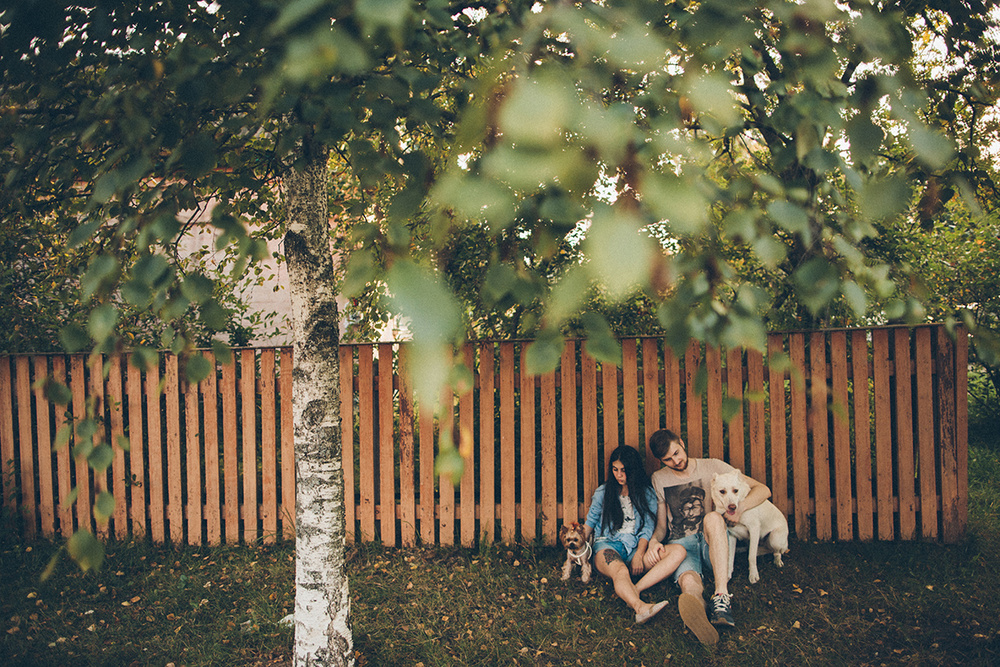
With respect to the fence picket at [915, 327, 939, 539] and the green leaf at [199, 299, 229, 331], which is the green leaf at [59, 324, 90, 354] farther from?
the fence picket at [915, 327, 939, 539]

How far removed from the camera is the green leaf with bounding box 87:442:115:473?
0.78 metres

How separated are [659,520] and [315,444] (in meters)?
2.28

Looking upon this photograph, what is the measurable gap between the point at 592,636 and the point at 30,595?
3427 millimetres

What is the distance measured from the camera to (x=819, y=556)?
11.5ft

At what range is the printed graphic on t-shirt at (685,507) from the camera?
3.41 m

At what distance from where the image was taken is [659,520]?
348cm

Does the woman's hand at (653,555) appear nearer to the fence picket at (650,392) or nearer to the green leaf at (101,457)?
the fence picket at (650,392)

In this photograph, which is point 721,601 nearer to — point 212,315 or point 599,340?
point 599,340

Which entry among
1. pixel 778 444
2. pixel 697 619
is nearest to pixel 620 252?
pixel 697 619

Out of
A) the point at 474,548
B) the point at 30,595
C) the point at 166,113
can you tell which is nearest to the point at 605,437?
the point at 474,548

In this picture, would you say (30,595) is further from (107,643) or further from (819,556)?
(819,556)

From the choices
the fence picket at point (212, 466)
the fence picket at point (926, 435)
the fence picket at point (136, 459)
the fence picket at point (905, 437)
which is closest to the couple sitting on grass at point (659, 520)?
the fence picket at point (905, 437)

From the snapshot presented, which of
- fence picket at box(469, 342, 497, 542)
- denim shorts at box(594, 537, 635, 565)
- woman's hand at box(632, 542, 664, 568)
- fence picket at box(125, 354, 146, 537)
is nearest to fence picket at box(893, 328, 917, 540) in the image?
woman's hand at box(632, 542, 664, 568)

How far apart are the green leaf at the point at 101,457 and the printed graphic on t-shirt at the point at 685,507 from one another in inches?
129
